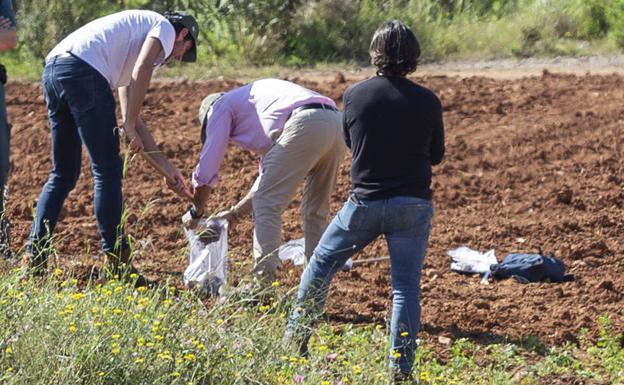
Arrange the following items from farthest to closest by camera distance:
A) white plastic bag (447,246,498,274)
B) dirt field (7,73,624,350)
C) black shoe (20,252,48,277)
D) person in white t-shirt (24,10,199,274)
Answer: white plastic bag (447,246,498,274), dirt field (7,73,624,350), person in white t-shirt (24,10,199,274), black shoe (20,252,48,277)

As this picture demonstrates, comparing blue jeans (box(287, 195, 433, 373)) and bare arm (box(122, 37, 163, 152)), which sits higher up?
bare arm (box(122, 37, 163, 152))

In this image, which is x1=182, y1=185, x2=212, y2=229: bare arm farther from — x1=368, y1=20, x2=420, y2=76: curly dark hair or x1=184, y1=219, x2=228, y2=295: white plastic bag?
x1=368, y1=20, x2=420, y2=76: curly dark hair

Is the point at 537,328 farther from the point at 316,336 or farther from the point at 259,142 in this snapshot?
the point at 259,142

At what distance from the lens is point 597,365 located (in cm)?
614

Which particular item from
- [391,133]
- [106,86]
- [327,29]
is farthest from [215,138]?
[327,29]

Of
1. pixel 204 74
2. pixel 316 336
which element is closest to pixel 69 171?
pixel 316 336

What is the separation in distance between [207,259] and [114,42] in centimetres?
126

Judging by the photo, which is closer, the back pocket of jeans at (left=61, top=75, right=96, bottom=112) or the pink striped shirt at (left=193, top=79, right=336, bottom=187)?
the pink striped shirt at (left=193, top=79, right=336, bottom=187)

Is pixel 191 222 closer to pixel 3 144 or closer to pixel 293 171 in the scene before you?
pixel 293 171

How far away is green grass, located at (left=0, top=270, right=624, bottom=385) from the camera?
4746mm

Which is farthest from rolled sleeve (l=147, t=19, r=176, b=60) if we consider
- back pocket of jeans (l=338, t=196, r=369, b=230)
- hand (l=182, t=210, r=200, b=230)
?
back pocket of jeans (l=338, t=196, r=369, b=230)

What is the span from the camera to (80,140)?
6.93 m

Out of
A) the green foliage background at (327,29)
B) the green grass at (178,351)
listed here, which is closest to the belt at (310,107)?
the green grass at (178,351)

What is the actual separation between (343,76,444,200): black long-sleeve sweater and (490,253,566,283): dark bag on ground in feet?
6.88
